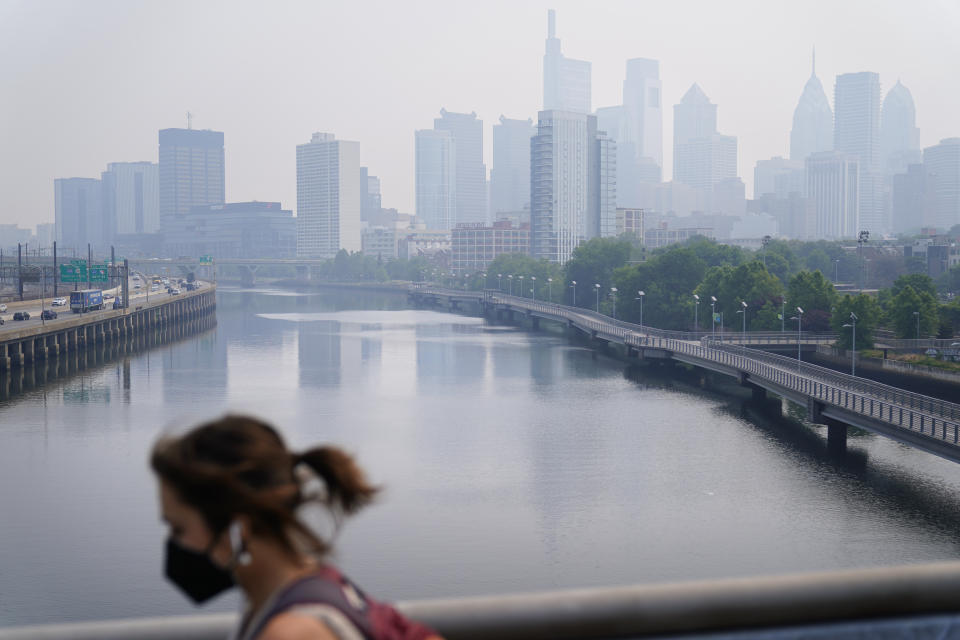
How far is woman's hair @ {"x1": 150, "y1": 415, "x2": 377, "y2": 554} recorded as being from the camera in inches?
87.7

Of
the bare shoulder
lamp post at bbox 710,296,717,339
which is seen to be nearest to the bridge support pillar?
lamp post at bbox 710,296,717,339

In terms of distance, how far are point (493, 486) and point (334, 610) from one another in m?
32.2

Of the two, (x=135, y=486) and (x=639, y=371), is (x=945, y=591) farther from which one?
(x=639, y=371)

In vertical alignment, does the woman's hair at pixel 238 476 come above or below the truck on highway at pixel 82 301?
above

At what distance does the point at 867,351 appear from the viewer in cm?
6588

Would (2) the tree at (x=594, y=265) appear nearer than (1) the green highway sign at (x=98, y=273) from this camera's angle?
No

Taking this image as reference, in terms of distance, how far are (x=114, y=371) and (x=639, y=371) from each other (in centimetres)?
3581

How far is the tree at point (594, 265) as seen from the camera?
113 m

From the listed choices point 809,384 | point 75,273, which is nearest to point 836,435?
point 809,384

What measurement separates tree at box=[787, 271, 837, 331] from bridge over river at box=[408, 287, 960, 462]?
1.68 m

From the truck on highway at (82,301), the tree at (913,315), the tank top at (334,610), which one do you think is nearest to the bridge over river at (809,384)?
the tree at (913,315)

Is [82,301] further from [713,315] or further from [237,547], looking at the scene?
[237,547]

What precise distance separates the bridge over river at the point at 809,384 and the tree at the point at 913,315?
505cm

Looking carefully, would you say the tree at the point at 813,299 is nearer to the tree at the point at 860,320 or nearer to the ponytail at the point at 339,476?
the tree at the point at 860,320
